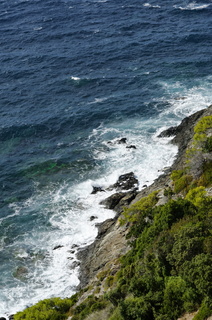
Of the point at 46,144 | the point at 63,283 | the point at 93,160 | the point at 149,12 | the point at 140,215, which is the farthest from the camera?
the point at 149,12

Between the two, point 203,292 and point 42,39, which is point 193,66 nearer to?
point 42,39

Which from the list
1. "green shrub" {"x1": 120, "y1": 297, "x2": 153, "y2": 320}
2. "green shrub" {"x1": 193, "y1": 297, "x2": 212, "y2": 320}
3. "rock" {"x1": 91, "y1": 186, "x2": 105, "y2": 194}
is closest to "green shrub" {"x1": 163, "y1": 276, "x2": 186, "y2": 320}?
"green shrub" {"x1": 120, "y1": 297, "x2": 153, "y2": 320}

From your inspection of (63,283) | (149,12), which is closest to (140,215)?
(63,283)

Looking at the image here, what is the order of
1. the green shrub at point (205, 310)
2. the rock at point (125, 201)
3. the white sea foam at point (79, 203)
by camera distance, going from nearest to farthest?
1. the green shrub at point (205, 310)
2. the white sea foam at point (79, 203)
3. the rock at point (125, 201)

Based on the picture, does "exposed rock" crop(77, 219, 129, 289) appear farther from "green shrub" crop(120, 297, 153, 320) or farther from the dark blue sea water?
"green shrub" crop(120, 297, 153, 320)

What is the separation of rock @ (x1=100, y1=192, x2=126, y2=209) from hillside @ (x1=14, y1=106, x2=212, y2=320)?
19.3 ft

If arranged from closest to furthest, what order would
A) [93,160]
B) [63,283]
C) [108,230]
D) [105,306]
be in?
[105,306] → [63,283] → [108,230] → [93,160]

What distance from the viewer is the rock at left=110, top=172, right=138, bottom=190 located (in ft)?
260

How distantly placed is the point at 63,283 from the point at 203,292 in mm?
31828

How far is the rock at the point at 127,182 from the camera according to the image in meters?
79.2

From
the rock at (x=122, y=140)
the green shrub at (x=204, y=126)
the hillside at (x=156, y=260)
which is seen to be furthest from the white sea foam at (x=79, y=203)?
the green shrub at (x=204, y=126)

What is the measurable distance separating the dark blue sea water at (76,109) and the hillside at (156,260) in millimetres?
9283

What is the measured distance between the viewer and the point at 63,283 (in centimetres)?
6266

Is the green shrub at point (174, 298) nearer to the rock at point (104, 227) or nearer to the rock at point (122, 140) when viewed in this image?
the rock at point (104, 227)
